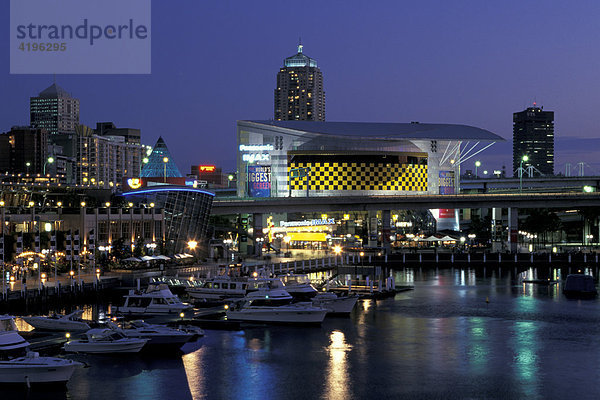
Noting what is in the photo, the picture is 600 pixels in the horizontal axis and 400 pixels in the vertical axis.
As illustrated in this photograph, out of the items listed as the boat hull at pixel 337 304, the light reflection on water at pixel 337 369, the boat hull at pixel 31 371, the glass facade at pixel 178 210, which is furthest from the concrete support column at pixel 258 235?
the boat hull at pixel 31 371

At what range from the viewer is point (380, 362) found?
157 feet

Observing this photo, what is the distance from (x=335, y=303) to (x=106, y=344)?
77.3 feet

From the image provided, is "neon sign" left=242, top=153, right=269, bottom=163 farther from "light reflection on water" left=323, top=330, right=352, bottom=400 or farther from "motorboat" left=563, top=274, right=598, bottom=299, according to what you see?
"light reflection on water" left=323, top=330, right=352, bottom=400

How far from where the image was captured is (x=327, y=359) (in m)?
48.6

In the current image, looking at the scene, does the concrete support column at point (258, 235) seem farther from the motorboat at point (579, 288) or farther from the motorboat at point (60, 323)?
the motorboat at point (60, 323)

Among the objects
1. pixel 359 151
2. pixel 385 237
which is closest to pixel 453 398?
pixel 385 237

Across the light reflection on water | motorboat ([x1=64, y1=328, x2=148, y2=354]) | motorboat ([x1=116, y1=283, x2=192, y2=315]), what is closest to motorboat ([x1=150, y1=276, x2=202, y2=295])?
motorboat ([x1=116, y1=283, x2=192, y2=315])

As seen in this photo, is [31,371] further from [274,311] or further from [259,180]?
[259,180]

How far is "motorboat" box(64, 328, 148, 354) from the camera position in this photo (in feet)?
155

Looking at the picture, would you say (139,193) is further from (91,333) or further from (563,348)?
(563,348)

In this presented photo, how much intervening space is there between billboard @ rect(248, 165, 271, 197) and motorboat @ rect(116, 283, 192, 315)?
10981 centimetres

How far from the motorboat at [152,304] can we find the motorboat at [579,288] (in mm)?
40461

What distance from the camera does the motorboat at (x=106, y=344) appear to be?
155ft

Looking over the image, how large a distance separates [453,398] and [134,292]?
105 ft
